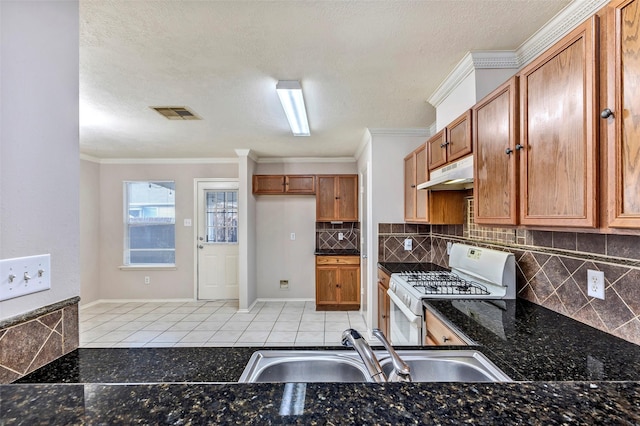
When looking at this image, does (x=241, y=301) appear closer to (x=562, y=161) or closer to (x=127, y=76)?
(x=127, y=76)

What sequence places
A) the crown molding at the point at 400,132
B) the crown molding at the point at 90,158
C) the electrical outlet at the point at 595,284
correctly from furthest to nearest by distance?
the crown molding at the point at 90,158 → the crown molding at the point at 400,132 → the electrical outlet at the point at 595,284

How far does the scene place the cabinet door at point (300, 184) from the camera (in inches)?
188

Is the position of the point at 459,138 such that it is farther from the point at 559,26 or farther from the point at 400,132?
the point at 400,132

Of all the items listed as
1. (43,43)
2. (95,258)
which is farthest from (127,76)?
(95,258)

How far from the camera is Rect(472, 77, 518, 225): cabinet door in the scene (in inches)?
56.4

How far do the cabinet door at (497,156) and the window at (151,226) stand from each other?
468 centimetres

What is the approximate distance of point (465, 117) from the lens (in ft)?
6.21

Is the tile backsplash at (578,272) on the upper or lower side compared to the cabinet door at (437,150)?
lower

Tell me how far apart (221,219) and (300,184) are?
1.49m

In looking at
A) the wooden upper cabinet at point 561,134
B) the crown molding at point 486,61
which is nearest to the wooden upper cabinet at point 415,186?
the crown molding at point 486,61

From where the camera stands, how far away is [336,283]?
4508mm

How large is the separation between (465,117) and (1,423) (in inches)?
88.3

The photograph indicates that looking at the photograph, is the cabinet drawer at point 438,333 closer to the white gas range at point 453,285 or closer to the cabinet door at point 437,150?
the white gas range at point 453,285

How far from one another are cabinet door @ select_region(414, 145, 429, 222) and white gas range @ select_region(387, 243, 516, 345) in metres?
0.41
